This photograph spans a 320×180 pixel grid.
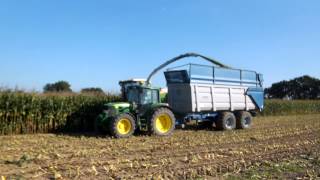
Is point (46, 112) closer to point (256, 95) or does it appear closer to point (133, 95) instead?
point (133, 95)

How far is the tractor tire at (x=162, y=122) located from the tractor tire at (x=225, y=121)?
2.91m

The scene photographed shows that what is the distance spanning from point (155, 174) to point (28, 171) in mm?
2579

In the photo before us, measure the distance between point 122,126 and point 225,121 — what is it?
17.6ft

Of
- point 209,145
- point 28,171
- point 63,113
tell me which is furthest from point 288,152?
point 63,113

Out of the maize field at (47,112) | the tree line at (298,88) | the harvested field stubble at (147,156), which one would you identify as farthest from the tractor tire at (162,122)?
the tree line at (298,88)

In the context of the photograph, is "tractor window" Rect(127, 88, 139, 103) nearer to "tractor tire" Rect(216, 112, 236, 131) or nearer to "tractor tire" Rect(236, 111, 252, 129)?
"tractor tire" Rect(216, 112, 236, 131)

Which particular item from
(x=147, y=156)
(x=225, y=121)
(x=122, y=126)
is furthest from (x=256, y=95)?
(x=147, y=156)

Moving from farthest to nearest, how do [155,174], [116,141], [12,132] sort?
[12,132] → [116,141] → [155,174]

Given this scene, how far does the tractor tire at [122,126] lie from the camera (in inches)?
639

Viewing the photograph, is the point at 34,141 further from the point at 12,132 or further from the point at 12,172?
the point at 12,172

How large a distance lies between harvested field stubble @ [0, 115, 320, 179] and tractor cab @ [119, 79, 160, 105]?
86.7 inches

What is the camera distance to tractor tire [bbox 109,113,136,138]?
53.2 ft

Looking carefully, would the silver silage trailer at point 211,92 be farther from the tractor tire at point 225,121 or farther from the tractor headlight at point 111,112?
the tractor headlight at point 111,112

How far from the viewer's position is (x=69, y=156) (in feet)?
37.3
